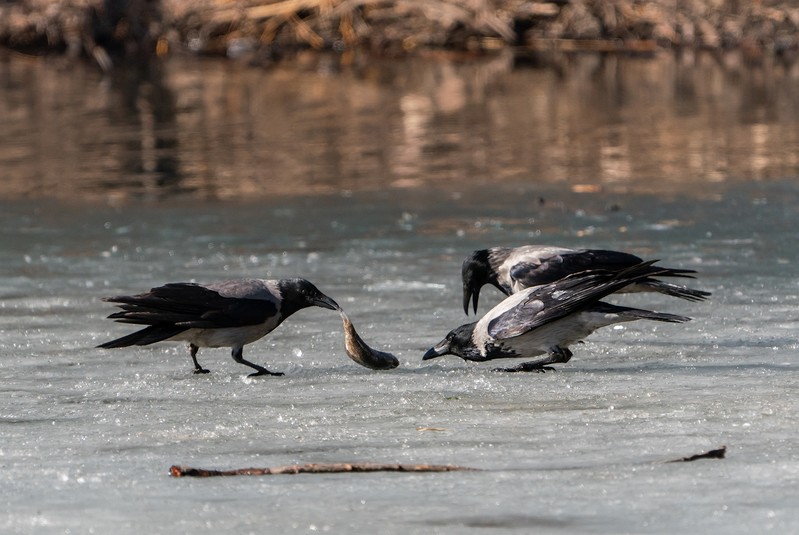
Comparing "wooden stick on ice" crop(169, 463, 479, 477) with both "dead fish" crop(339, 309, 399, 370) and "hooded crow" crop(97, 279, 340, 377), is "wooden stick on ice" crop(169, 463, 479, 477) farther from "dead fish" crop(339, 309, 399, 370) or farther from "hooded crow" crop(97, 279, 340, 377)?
"hooded crow" crop(97, 279, 340, 377)

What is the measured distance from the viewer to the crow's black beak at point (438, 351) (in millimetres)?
5793

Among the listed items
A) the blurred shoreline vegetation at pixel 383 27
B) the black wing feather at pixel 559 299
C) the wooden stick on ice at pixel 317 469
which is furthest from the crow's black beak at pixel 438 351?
the blurred shoreline vegetation at pixel 383 27

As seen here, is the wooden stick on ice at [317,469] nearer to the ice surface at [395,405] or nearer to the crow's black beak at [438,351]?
the ice surface at [395,405]

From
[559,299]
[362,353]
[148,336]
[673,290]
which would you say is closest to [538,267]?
[673,290]

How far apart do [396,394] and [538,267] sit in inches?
58.9

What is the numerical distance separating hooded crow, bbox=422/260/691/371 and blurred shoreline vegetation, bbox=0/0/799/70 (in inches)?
709

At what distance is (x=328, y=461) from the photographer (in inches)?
169

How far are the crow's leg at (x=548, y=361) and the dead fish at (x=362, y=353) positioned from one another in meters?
0.56

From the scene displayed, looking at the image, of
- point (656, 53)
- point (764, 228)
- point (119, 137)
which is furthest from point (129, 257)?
point (656, 53)

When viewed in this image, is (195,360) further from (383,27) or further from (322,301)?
(383,27)

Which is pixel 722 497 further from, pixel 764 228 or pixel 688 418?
pixel 764 228

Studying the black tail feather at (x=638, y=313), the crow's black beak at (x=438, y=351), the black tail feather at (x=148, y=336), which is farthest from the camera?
the crow's black beak at (x=438, y=351)

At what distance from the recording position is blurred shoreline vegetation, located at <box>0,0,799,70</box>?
23.6 metres

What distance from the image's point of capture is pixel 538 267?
6.50 m
